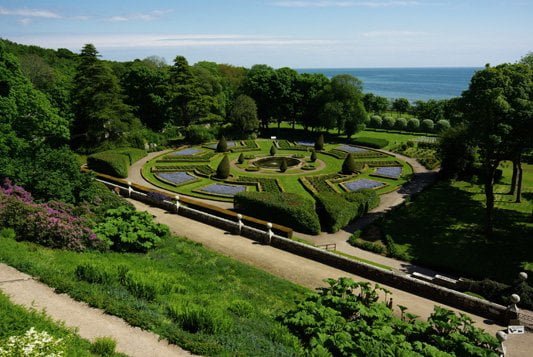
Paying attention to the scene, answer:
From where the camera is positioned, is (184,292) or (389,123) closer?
(184,292)

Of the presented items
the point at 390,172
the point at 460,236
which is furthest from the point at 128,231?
the point at 390,172

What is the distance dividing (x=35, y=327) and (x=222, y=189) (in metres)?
27.8

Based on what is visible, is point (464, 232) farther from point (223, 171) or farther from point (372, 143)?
point (372, 143)

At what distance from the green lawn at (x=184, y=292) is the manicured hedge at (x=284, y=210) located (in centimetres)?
839

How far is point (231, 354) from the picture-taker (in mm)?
10539

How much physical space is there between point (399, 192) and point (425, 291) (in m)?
21.4

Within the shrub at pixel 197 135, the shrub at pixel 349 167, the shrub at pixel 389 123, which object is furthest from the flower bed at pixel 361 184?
the shrub at pixel 389 123

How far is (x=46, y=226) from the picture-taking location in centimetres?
1847

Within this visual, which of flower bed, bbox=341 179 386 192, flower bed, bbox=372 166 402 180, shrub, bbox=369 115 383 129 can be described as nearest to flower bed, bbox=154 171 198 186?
flower bed, bbox=341 179 386 192

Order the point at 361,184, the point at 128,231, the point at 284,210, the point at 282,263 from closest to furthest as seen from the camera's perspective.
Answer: the point at 128,231 < the point at 282,263 < the point at 284,210 < the point at 361,184

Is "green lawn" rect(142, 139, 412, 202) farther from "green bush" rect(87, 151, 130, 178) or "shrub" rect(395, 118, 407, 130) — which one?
"shrub" rect(395, 118, 407, 130)

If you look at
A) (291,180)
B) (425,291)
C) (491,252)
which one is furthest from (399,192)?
(425,291)

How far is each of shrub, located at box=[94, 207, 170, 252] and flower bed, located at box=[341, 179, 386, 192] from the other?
2204 centimetres

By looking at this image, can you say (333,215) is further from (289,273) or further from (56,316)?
(56,316)
